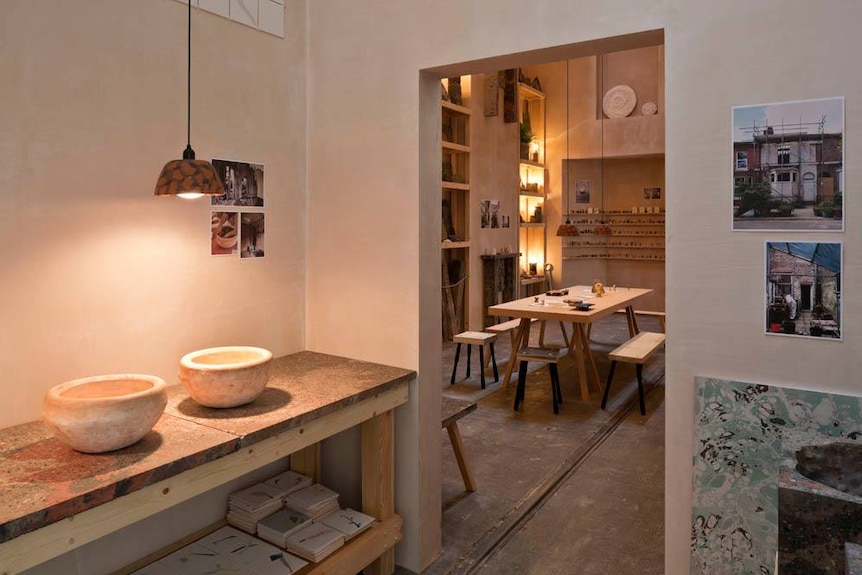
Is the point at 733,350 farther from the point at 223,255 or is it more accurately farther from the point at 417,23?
the point at 223,255

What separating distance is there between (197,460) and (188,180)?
31.7 inches

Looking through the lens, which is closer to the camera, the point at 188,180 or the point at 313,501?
the point at 188,180

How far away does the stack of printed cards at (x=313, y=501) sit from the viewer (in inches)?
95.8

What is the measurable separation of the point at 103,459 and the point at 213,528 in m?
0.96

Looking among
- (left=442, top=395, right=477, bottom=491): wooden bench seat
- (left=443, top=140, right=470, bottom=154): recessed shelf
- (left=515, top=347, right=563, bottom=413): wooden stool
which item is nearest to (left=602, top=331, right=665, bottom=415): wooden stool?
(left=515, top=347, right=563, bottom=413): wooden stool

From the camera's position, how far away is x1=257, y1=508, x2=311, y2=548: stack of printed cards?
7.44 ft

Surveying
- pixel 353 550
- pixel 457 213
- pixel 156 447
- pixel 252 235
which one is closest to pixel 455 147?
pixel 457 213

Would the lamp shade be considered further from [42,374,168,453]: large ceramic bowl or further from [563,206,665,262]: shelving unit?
[563,206,665,262]: shelving unit

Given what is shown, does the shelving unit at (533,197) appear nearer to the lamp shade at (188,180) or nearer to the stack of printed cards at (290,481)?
the stack of printed cards at (290,481)

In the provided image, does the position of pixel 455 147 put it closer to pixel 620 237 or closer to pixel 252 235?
pixel 620 237

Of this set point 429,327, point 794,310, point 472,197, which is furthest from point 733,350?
point 472,197

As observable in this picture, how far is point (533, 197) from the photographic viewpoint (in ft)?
34.0

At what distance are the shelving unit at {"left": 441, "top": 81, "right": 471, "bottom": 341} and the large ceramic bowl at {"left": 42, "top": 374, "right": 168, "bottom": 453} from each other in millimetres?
6020

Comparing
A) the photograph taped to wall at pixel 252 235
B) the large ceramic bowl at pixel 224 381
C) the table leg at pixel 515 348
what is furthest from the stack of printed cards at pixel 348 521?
the table leg at pixel 515 348
